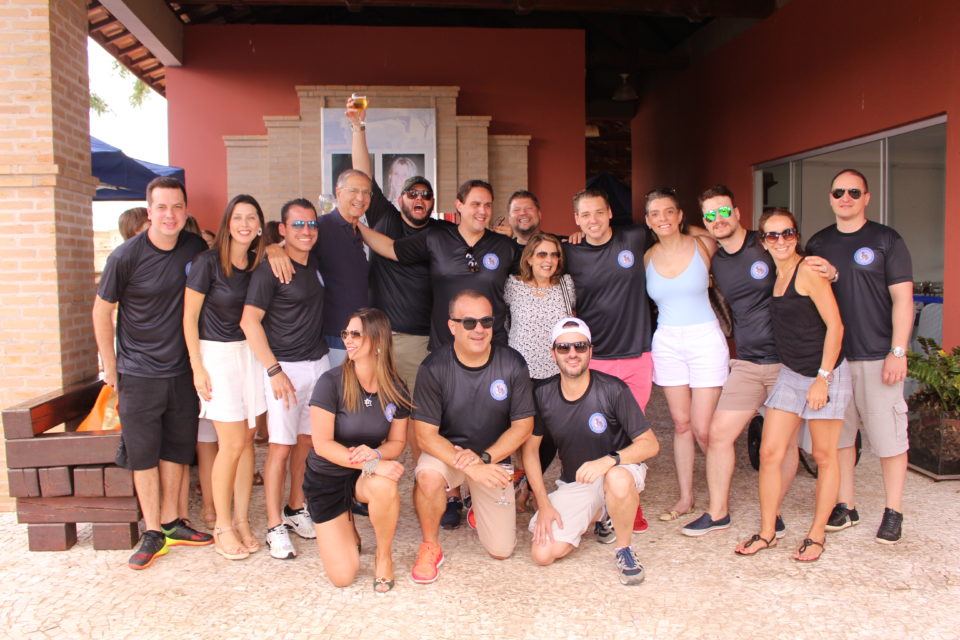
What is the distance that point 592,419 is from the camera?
3.71 metres

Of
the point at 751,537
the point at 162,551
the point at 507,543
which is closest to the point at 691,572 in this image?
the point at 751,537

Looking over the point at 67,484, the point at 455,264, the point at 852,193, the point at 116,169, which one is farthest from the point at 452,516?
the point at 116,169

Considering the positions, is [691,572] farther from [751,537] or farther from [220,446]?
[220,446]

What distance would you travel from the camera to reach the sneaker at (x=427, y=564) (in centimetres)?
348

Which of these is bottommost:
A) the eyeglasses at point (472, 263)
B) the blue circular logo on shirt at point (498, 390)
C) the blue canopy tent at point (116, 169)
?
the blue circular logo on shirt at point (498, 390)

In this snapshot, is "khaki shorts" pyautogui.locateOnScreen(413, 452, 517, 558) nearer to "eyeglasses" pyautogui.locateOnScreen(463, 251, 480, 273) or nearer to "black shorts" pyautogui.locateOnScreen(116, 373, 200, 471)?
"eyeglasses" pyautogui.locateOnScreen(463, 251, 480, 273)

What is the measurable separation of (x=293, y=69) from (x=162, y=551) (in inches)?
335

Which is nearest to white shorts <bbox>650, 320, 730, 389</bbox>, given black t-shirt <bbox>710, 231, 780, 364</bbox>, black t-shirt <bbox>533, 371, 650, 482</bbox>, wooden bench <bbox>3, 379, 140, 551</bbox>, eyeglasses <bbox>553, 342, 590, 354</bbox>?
black t-shirt <bbox>710, 231, 780, 364</bbox>

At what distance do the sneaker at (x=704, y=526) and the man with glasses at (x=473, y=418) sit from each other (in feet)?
3.36

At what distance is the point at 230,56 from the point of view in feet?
34.9

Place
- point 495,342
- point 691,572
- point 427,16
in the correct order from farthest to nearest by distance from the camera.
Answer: point 427,16 < point 495,342 < point 691,572

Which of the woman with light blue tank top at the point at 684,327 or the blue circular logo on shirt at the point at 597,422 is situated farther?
the woman with light blue tank top at the point at 684,327

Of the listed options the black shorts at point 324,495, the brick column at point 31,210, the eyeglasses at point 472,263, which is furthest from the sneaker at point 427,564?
the brick column at point 31,210

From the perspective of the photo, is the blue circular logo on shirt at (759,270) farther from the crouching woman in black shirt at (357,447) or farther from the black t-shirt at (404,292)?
the crouching woman in black shirt at (357,447)
